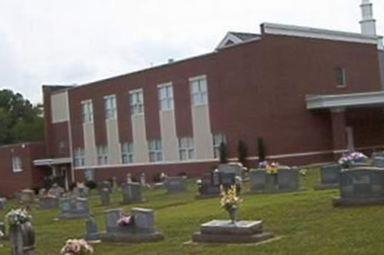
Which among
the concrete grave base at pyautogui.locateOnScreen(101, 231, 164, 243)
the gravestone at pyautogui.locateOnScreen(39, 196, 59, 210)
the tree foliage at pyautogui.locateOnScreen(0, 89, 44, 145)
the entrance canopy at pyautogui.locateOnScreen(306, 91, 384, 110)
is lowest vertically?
the concrete grave base at pyautogui.locateOnScreen(101, 231, 164, 243)

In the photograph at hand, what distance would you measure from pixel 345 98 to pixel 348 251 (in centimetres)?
3430

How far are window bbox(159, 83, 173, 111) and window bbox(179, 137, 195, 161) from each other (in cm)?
249

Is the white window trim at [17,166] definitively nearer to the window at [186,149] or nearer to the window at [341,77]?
the window at [186,149]

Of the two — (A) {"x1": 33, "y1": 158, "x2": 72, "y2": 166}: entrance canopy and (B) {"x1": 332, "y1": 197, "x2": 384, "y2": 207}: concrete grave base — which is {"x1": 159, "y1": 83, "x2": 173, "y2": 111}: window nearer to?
(A) {"x1": 33, "y1": 158, "x2": 72, "y2": 166}: entrance canopy

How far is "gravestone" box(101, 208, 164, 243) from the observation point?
1723 centimetres

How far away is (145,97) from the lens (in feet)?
184

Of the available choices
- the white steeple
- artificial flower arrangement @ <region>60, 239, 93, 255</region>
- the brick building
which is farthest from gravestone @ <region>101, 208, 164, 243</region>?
the white steeple

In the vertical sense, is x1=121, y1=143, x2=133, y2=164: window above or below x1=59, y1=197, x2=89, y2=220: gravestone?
above

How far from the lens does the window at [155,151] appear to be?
5559cm

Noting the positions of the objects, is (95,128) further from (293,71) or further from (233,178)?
(233,178)

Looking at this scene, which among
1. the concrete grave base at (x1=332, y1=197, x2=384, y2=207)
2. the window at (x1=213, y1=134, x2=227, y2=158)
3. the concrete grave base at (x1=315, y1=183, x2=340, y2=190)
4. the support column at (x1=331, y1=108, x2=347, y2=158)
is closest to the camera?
the concrete grave base at (x1=332, y1=197, x2=384, y2=207)

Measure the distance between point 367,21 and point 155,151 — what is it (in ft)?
65.6

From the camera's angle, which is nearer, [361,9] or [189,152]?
[189,152]

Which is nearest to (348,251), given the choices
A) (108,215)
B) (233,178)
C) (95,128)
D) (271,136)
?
(108,215)
